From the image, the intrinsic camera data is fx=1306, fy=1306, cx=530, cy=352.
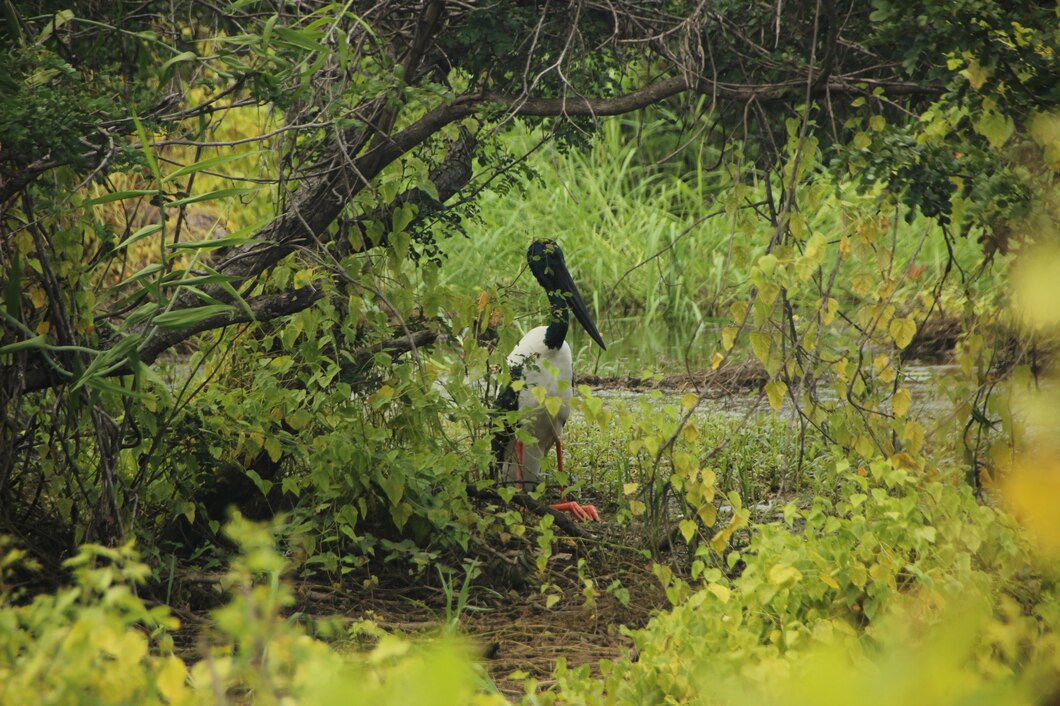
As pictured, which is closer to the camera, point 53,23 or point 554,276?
point 53,23

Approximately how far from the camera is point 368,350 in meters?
4.09

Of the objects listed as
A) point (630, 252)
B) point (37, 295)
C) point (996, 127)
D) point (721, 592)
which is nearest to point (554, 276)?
point (37, 295)

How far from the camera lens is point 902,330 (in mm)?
3346

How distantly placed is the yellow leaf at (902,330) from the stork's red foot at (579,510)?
160 centimetres

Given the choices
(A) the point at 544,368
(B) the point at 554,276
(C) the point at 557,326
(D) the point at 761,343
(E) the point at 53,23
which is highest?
(E) the point at 53,23

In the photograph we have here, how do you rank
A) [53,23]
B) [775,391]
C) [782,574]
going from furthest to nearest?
[775,391] → [53,23] → [782,574]

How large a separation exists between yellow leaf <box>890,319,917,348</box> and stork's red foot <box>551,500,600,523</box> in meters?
1.60

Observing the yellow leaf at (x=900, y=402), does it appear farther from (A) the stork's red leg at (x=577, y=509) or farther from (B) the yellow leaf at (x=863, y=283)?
(A) the stork's red leg at (x=577, y=509)

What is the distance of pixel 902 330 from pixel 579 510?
1635mm

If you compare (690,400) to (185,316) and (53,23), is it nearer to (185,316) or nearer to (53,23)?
(185,316)

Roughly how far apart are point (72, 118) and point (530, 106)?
1.38 m

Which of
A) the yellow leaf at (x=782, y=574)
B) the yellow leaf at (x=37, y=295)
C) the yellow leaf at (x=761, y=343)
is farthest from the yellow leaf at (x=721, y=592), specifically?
the yellow leaf at (x=37, y=295)

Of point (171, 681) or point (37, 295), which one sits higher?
point (171, 681)

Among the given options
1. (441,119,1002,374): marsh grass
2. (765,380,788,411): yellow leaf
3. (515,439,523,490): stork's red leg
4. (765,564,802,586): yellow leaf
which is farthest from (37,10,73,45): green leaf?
(441,119,1002,374): marsh grass
